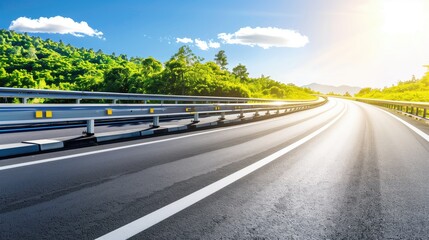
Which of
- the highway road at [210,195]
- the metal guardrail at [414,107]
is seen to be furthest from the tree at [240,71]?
the highway road at [210,195]

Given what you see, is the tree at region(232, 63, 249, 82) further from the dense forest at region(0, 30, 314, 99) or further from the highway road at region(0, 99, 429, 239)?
the highway road at region(0, 99, 429, 239)

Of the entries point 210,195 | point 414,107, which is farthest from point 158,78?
point 210,195

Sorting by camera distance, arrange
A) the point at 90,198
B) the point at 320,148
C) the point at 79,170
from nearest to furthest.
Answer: the point at 90,198 < the point at 79,170 < the point at 320,148

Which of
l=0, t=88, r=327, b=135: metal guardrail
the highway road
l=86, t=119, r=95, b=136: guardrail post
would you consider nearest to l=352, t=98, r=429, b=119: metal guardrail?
l=0, t=88, r=327, b=135: metal guardrail

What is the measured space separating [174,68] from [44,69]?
92.4 meters

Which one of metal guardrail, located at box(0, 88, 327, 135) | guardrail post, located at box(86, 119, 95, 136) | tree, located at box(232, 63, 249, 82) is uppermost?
tree, located at box(232, 63, 249, 82)

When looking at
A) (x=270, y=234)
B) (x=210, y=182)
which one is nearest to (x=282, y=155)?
(x=210, y=182)

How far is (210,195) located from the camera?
3533 mm

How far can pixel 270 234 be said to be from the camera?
2.59m

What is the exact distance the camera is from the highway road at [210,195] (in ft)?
8.64

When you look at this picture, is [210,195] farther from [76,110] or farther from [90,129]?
[90,129]

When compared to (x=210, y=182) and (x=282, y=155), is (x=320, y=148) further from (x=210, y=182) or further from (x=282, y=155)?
(x=210, y=182)

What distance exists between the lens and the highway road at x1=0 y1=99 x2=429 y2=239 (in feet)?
8.64

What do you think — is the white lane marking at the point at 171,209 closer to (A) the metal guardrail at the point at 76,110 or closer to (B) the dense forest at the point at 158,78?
(A) the metal guardrail at the point at 76,110
